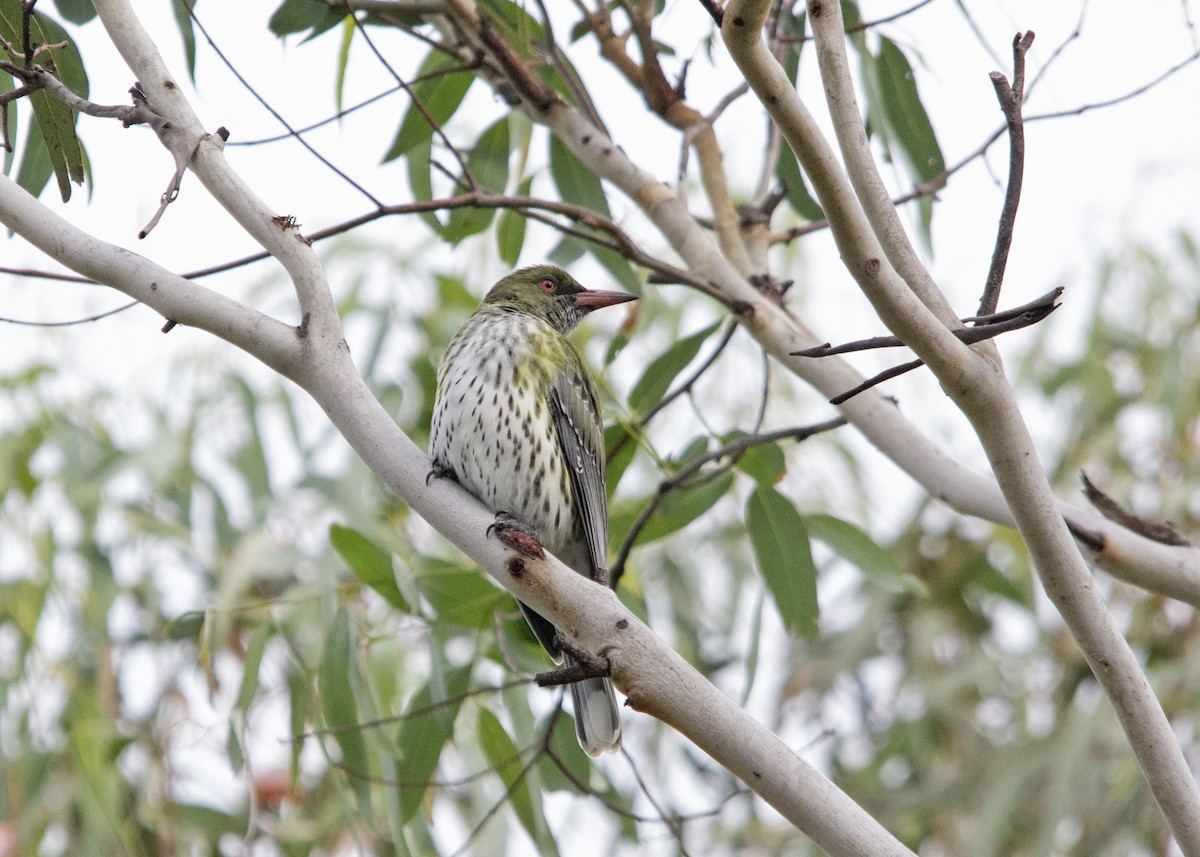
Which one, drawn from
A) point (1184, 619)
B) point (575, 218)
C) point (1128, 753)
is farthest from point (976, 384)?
point (1184, 619)

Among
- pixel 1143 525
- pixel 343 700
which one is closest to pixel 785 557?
pixel 1143 525

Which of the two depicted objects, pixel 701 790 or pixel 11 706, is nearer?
pixel 11 706

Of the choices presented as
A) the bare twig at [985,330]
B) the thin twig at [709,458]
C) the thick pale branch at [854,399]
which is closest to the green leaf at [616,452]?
the thin twig at [709,458]

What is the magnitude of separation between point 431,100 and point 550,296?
865 millimetres

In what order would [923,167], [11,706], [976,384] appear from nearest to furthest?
[976,384]
[923,167]
[11,706]

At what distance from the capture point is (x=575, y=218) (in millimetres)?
2705

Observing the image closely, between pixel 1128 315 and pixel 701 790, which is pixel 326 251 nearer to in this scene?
pixel 701 790

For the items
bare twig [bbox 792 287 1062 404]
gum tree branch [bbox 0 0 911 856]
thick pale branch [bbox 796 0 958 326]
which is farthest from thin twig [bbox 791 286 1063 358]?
gum tree branch [bbox 0 0 911 856]

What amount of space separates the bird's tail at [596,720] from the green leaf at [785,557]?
0.45m

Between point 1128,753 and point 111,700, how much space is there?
337cm

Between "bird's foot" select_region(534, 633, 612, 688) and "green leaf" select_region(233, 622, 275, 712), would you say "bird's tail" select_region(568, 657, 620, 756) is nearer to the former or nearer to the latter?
"green leaf" select_region(233, 622, 275, 712)

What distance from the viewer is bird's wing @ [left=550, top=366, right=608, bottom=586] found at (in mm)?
3201

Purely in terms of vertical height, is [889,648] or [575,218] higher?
[889,648]

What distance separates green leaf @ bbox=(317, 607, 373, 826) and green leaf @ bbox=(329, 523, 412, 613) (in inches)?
5.6
